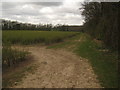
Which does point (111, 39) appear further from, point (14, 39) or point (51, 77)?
point (14, 39)

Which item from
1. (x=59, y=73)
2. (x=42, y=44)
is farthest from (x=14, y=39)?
(x=59, y=73)

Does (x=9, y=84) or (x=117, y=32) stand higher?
(x=117, y=32)

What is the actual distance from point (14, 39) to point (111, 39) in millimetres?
16918

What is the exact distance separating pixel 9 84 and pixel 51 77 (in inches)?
63.7

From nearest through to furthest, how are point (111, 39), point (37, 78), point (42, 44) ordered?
point (37, 78)
point (111, 39)
point (42, 44)

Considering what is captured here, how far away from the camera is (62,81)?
6414 millimetres

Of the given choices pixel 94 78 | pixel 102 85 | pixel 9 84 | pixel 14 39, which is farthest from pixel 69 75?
pixel 14 39

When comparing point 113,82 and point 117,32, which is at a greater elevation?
point 117,32

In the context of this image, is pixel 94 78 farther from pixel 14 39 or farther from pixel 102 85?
pixel 14 39

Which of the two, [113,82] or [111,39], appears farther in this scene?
[111,39]

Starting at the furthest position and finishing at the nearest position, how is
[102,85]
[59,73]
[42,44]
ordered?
[42,44] → [59,73] → [102,85]

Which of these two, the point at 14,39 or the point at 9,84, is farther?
the point at 14,39

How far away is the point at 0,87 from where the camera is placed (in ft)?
19.9

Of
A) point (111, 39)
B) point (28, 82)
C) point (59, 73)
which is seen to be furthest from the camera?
point (111, 39)
